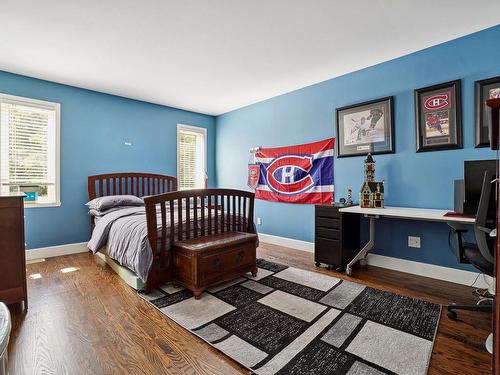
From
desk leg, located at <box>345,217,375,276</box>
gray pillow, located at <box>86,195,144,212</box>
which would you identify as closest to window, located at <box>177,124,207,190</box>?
gray pillow, located at <box>86,195,144,212</box>

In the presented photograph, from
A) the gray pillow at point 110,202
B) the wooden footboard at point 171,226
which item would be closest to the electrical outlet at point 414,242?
the wooden footboard at point 171,226

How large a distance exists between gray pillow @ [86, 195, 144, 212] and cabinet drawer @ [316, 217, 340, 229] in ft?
8.37

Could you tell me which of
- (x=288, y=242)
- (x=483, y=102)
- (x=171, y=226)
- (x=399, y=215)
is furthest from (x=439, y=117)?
(x=171, y=226)

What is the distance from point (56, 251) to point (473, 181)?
4.96m

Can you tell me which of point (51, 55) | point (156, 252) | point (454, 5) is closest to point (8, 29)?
point (51, 55)

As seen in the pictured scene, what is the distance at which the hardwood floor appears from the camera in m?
1.37

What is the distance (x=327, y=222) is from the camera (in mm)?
2945

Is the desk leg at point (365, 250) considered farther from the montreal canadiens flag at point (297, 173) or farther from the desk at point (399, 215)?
the montreal canadiens flag at point (297, 173)

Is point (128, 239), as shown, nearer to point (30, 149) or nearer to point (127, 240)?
point (127, 240)

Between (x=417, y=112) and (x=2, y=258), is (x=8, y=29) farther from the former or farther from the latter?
(x=417, y=112)

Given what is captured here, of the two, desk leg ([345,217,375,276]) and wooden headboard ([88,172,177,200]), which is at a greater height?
wooden headboard ([88,172,177,200])

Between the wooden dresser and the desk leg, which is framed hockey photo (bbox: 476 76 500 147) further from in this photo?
the wooden dresser

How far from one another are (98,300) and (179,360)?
118cm

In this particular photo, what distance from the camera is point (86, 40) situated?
246 centimetres
